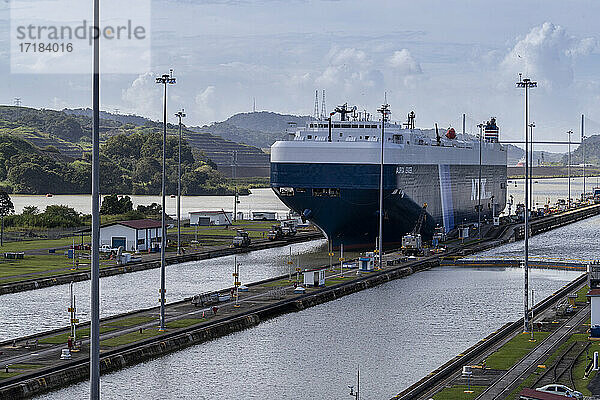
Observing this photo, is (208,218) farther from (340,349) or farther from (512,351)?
(512,351)

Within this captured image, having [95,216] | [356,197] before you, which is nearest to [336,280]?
[356,197]

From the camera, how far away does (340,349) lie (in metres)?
38.6

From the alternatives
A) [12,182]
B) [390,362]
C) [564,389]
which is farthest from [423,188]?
[12,182]

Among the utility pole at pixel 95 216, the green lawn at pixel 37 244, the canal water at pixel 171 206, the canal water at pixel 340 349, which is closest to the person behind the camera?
the utility pole at pixel 95 216

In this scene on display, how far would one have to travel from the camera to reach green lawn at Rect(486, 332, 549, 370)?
32.4m

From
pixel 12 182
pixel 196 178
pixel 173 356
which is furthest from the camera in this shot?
pixel 196 178

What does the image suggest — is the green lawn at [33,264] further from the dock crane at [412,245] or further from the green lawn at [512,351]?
the green lawn at [512,351]

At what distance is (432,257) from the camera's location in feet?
237

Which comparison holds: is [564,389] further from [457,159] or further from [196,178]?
[196,178]

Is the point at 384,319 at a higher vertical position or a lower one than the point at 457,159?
lower

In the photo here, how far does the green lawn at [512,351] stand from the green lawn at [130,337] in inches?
492

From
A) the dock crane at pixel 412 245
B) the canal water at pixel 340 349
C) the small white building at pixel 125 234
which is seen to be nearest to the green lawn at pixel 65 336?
the canal water at pixel 340 349

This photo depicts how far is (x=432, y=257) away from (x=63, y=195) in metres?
110

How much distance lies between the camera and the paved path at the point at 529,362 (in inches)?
1103
